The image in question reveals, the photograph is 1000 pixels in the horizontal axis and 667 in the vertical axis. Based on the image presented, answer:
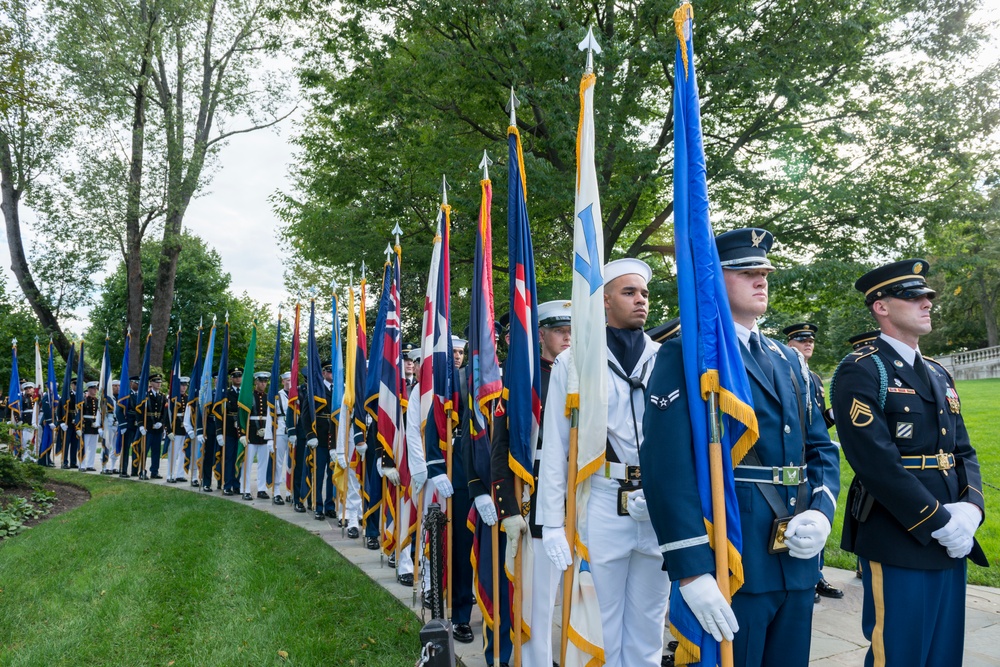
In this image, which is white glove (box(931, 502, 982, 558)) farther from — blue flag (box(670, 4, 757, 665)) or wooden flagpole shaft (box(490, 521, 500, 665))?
wooden flagpole shaft (box(490, 521, 500, 665))

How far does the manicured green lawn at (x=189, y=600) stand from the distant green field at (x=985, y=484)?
168 inches

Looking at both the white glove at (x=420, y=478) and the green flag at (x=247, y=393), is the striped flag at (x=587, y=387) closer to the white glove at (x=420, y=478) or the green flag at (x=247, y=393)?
the white glove at (x=420, y=478)

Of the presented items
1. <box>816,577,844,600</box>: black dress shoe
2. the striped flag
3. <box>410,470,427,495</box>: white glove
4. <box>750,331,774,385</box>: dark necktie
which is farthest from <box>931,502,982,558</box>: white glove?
<box>410,470,427,495</box>: white glove

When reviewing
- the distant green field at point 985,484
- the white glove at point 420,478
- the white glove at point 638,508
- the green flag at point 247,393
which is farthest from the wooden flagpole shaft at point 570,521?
the green flag at point 247,393

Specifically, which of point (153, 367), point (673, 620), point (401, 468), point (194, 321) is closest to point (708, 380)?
point (673, 620)

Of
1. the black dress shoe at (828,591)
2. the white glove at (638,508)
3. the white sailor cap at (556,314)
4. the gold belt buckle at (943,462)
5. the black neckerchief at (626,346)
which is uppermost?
the white sailor cap at (556,314)

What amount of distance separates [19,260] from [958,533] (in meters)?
25.1

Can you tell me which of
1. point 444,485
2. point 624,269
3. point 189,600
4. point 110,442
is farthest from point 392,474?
point 110,442

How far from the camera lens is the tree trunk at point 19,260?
21.4 meters

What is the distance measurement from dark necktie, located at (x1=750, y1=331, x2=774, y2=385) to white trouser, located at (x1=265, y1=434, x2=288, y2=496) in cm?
1131

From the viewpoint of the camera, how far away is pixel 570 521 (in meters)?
3.48

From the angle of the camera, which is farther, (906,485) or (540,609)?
(540,609)

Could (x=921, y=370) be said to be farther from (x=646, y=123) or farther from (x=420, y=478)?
(x=646, y=123)

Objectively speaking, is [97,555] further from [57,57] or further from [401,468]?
[57,57]
